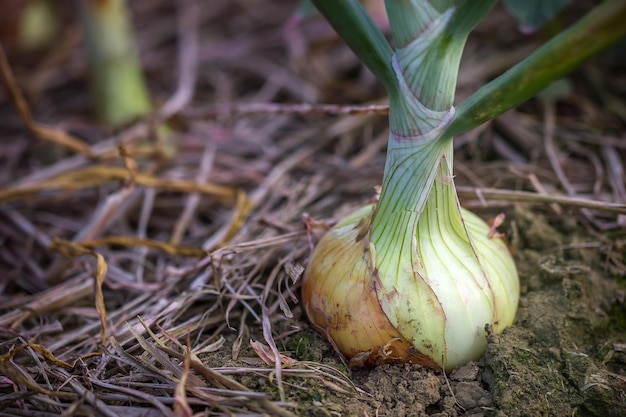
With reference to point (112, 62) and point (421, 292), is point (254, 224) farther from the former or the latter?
point (112, 62)

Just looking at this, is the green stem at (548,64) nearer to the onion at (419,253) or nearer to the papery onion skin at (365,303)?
the onion at (419,253)

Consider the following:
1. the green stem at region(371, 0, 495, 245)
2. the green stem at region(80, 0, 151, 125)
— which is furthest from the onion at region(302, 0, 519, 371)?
the green stem at region(80, 0, 151, 125)

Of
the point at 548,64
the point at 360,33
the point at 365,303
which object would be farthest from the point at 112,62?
the point at 548,64

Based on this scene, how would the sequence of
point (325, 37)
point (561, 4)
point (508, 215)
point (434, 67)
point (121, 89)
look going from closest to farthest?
point (434, 67)
point (508, 215)
point (561, 4)
point (121, 89)
point (325, 37)

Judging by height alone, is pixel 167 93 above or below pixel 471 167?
above

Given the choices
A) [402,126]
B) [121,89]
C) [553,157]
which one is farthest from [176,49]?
[402,126]

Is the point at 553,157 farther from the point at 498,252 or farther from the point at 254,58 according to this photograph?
the point at 254,58

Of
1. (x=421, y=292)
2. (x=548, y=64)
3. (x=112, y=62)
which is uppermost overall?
(x=112, y=62)
